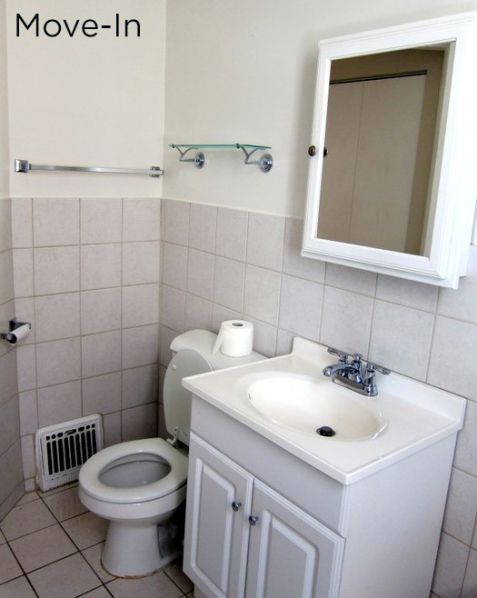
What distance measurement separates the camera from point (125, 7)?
7.36 feet

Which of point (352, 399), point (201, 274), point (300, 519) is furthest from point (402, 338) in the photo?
point (201, 274)

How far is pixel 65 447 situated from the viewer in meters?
2.45

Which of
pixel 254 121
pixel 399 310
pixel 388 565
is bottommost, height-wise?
pixel 388 565

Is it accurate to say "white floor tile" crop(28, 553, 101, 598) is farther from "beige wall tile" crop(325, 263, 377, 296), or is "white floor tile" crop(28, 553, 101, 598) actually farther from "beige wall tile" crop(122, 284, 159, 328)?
"beige wall tile" crop(325, 263, 377, 296)

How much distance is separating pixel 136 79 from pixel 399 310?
1523mm

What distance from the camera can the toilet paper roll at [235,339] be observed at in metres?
1.97

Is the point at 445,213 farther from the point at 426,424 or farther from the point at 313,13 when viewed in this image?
the point at 313,13

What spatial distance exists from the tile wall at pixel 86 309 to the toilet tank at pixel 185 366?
0.44 metres

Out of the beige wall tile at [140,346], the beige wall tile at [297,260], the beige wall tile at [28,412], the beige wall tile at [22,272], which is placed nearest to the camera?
the beige wall tile at [297,260]

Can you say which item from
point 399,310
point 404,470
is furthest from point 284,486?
point 399,310

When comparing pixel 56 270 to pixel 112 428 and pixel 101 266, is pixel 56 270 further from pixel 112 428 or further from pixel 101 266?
pixel 112 428

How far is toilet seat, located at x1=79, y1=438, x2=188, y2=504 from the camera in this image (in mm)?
1808

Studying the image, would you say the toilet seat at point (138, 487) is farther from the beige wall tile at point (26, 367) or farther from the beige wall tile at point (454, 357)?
the beige wall tile at point (454, 357)

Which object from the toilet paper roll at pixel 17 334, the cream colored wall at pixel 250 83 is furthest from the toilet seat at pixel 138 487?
the cream colored wall at pixel 250 83
